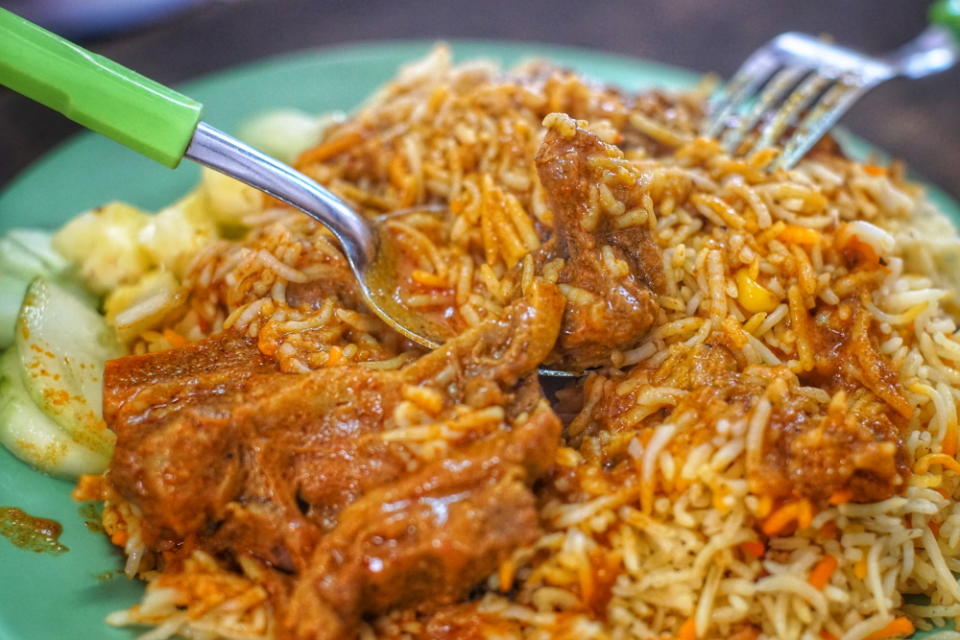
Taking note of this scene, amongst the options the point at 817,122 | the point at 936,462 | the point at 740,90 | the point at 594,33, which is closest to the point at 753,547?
the point at 936,462

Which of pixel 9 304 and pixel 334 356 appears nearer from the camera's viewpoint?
pixel 334 356

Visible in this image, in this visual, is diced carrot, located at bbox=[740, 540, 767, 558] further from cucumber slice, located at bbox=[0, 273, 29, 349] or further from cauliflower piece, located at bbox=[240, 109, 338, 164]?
cucumber slice, located at bbox=[0, 273, 29, 349]

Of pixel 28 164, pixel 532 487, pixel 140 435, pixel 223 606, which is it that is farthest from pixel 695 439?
pixel 28 164

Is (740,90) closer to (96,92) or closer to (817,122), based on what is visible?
(817,122)

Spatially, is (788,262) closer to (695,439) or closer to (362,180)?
(695,439)

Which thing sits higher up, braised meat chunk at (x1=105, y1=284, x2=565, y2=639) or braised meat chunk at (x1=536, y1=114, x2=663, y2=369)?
braised meat chunk at (x1=536, y1=114, x2=663, y2=369)

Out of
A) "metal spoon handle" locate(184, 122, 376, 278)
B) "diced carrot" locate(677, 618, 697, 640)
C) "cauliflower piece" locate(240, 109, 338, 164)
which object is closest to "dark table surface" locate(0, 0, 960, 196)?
"cauliflower piece" locate(240, 109, 338, 164)
